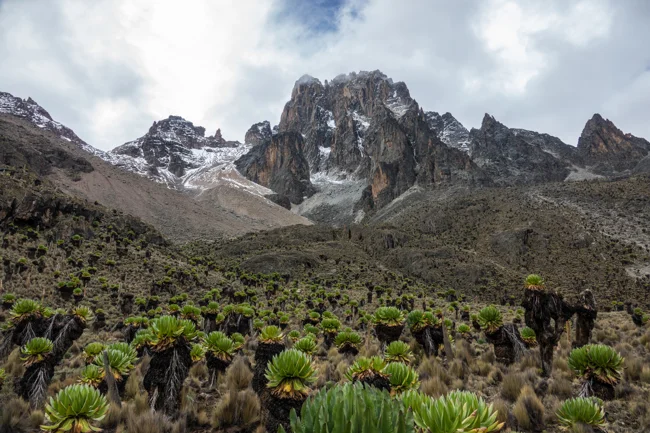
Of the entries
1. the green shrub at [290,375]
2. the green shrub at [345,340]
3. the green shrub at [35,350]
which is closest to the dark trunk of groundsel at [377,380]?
the green shrub at [290,375]

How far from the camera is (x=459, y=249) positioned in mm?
66125

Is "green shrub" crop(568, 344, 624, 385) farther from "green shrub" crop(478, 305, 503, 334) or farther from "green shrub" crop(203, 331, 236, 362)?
"green shrub" crop(203, 331, 236, 362)

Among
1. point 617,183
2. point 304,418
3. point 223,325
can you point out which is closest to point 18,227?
point 223,325

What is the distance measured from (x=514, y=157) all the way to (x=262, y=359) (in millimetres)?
191098

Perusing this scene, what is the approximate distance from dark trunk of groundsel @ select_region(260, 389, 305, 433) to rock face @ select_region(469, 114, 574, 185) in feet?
516

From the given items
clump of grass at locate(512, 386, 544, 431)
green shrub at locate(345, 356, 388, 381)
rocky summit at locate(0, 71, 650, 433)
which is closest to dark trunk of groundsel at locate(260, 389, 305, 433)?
rocky summit at locate(0, 71, 650, 433)

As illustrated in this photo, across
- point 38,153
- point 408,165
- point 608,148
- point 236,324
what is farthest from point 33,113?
point 608,148

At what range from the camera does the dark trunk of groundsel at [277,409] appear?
5195 millimetres

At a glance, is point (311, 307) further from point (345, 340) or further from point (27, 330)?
point (27, 330)

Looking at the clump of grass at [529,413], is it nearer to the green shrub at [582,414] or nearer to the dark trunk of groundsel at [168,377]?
the green shrub at [582,414]

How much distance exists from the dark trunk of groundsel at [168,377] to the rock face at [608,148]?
207m

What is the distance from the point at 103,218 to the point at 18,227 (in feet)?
44.2

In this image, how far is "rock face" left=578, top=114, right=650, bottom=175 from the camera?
16550cm

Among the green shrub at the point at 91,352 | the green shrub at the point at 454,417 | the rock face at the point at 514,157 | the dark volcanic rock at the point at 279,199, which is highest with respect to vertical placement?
the rock face at the point at 514,157
